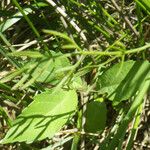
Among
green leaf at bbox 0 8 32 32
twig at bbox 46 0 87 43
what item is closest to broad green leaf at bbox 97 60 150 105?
twig at bbox 46 0 87 43

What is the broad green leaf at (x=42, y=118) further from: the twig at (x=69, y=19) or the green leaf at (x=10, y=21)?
the green leaf at (x=10, y=21)

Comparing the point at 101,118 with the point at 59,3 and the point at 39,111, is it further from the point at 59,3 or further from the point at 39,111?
the point at 59,3

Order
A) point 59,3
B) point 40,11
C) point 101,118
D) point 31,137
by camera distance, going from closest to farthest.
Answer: point 31,137, point 101,118, point 59,3, point 40,11

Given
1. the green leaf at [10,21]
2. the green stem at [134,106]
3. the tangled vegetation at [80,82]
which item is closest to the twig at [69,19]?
the tangled vegetation at [80,82]

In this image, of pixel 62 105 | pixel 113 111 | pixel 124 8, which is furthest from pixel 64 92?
pixel 124 8

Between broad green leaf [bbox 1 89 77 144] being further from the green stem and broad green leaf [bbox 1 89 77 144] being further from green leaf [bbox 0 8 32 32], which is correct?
green leaf [bbox 0 8 32 32]

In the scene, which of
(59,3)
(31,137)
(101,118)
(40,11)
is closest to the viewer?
(31,137)

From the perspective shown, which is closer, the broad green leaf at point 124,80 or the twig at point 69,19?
the broad green leaf at point 124,80
